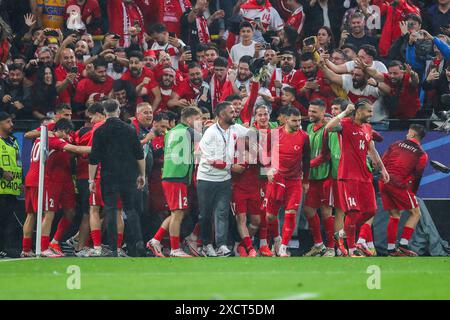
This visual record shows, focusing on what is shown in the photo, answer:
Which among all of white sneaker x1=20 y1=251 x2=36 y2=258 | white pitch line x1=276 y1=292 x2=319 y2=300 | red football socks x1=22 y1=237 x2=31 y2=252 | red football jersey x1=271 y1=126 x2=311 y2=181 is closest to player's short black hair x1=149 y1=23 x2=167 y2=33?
red football jersey x1=271 y1=126 x2=311 y2=181

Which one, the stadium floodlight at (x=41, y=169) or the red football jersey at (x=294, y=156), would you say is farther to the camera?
the red football jersey at (x=294, y=156)

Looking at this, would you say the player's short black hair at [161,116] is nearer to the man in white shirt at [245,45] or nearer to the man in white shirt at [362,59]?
the man in white shirt at [245,45]

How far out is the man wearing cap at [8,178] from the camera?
18.0 metres

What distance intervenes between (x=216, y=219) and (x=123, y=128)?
81.9 inches

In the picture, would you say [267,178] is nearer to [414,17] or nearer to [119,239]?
[119,239]

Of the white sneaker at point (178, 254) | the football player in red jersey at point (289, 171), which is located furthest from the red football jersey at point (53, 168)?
the football player in red jersey at point (289, 171)

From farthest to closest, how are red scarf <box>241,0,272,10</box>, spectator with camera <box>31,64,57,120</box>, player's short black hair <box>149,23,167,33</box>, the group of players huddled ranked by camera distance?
red scarf <box>241,0,272,10</box>
player's short black hair <box>149,23,167,33</box>
spectator with camera <box>31,64,57,120</box>
the group of players huddled

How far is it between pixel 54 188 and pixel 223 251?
288 cm

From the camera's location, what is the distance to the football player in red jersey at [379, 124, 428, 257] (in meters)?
18.0

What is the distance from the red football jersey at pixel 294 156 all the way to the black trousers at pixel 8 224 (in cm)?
431

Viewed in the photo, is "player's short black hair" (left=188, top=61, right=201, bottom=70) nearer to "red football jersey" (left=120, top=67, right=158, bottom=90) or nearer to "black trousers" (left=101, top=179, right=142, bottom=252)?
"red football jersey" (left=120, top=67, right=158, bottom=90)

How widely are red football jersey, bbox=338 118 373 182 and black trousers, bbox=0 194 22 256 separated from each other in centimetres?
529
